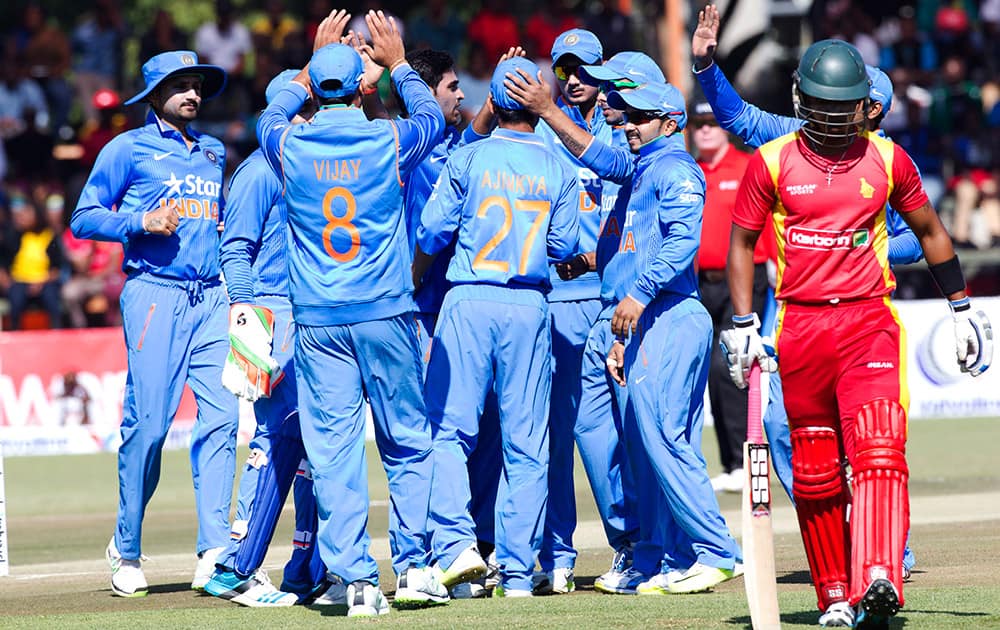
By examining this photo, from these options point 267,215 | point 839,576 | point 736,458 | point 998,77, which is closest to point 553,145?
point 267,215

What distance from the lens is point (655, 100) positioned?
28.3 feet

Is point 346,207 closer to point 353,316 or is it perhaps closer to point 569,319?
point 353,316

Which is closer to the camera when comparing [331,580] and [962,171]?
[331,580]

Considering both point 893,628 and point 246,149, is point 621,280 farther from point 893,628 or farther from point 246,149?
point 246,149

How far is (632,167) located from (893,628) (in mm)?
2951

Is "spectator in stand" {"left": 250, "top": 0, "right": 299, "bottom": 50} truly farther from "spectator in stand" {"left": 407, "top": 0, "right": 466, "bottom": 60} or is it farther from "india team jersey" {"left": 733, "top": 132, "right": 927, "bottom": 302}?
"india team jersey" {"left": 733, "top": 132, "right": 927, "bottom": 302}

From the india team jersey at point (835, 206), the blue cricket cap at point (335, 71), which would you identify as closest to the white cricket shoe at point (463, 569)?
the india team jersey at point (835, 206)

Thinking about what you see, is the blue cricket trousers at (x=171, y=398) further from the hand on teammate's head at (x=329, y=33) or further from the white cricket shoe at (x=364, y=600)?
the hand on teammate's head at (x=329, y=33)

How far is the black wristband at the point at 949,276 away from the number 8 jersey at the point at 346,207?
2.48 metres

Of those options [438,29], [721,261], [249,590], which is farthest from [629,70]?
[438,29]

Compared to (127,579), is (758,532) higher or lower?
higher

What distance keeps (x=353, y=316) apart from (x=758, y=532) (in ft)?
7.31

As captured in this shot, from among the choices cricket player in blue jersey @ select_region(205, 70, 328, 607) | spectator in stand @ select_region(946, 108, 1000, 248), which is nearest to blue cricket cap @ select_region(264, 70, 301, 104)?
cricket player in blue jersey @ select_region(205, 70, 328, 607)

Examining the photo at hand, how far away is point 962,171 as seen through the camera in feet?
73.8
